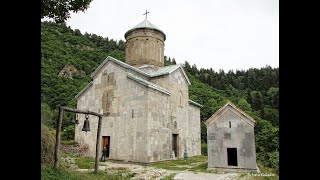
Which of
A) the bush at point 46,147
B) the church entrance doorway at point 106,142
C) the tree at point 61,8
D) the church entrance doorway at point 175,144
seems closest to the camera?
the tree at point 61,8

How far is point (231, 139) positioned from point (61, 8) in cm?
749

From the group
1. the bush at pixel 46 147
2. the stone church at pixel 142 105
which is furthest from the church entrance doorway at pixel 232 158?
the bush at pixel 46 147

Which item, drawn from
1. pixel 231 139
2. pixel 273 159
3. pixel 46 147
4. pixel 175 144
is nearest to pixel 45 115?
pixel 46 147

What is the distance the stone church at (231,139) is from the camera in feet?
30.7

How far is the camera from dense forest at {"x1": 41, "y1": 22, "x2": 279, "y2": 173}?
28672 mm

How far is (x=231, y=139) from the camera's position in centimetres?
966

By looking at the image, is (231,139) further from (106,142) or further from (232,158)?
(106,142)

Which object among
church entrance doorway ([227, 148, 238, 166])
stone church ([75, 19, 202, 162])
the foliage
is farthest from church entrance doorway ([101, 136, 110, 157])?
church entrance doorway ([227, 148, 238, 166])

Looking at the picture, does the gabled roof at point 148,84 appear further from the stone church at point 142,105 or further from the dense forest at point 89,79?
the dense forest at point 89,79

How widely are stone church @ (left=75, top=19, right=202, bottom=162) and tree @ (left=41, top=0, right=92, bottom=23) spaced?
7486 millimetres

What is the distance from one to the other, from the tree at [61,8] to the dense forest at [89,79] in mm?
14807

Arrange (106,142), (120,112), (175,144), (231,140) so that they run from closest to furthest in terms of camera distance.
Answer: (231,140), (120,112), (106,142), (175,144)
